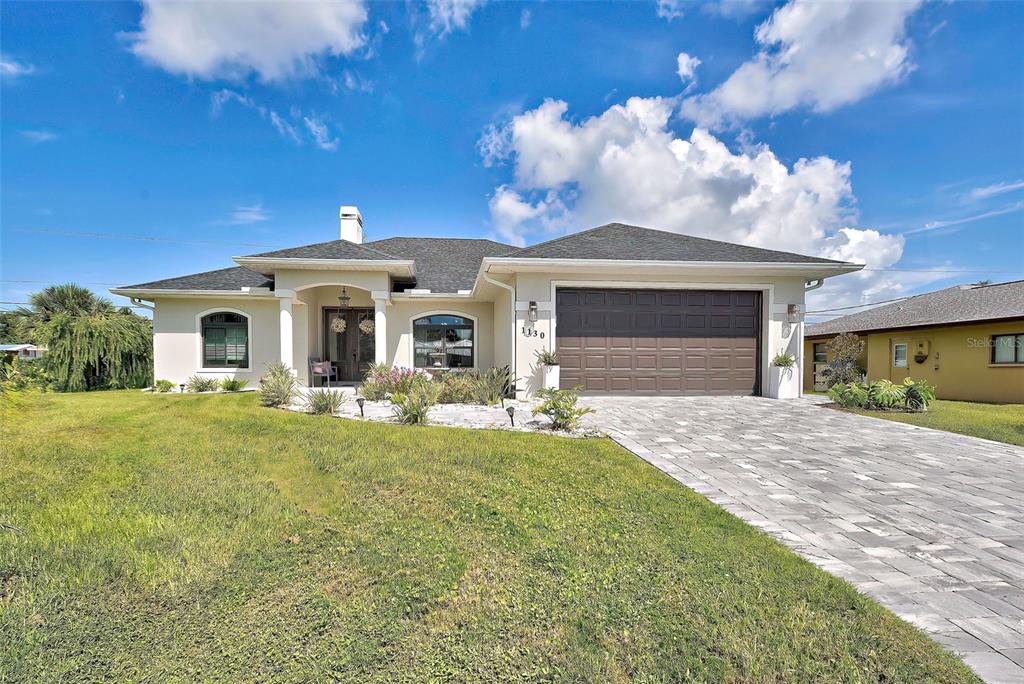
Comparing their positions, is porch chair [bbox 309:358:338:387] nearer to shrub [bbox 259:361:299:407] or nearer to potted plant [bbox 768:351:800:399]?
shrub [bbox 259:361:299:407]

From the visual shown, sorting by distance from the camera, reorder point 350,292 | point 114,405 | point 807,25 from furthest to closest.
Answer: point 350,292 → point 114,405 → point 807,25

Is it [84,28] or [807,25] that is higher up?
[807,25]

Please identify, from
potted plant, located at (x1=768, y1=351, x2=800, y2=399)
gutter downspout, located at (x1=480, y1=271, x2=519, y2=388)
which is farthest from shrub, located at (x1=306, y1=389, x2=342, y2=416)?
potted plant, located at (x1=768, y1=351, x2=800, y2=399)

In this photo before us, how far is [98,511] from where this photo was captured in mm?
3434

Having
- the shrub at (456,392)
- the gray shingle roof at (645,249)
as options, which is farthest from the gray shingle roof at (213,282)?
the gray shingle roof at (645,249)

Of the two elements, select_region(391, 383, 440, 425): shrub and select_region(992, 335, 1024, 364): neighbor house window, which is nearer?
select_region(391, 383, 440, 425): shrub

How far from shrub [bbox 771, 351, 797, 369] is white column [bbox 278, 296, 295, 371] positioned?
12.8 metres

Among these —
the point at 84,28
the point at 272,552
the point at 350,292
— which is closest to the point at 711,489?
the point at 272,552

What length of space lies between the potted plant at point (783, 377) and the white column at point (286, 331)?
12.8 m

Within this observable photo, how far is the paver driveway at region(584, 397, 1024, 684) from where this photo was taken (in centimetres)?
219

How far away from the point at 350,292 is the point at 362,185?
5.21 metres

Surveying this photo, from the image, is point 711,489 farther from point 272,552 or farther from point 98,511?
point 98,511

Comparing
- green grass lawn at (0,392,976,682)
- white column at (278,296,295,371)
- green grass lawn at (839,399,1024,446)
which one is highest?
white column at (278,296,295,371)

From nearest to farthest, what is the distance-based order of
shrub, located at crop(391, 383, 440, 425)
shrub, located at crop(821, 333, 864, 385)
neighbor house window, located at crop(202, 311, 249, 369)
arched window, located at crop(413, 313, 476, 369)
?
shrub, located at crop(391, 383, 440, 425)
neighbor house window, located at crop(202, 311, 249, 369)
arched window, located at crop(413, 313, 476, 369)
shrub, located at crop(821, 333, 864, 385)
